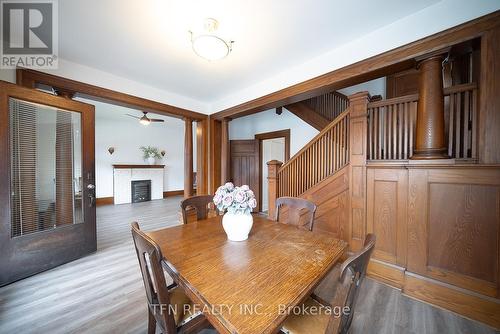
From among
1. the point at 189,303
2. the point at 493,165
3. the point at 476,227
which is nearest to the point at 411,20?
the point at 493,165

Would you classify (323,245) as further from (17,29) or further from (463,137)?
(17,29)

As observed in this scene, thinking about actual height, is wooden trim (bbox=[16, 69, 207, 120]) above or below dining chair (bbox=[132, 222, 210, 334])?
above

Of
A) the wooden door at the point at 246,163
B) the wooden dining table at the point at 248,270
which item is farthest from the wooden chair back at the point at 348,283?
the wooden door at the point at 246,163

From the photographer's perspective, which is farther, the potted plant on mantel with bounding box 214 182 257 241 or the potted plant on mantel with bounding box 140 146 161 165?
the potted plant on mantel with bounding box 140 146 161 165

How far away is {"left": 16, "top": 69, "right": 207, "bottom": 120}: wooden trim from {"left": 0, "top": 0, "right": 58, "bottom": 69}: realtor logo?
0.39 feet

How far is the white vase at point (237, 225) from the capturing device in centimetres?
134

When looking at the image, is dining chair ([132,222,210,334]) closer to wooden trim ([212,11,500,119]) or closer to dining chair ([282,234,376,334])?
dining chair ([282,234,376,334])

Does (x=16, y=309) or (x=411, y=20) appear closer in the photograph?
(x=16, y=309)

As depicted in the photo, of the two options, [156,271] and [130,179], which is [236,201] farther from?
[130,179]

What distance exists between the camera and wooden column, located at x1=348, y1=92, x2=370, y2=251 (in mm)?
2248

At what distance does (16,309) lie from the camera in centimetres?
165

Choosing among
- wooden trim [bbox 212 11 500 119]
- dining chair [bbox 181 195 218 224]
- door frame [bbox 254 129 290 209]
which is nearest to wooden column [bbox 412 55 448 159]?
wooden trim [bbox 212 11 500 119]

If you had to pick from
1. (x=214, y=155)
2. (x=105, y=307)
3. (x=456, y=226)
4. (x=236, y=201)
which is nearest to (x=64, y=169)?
(x=105, y=307)

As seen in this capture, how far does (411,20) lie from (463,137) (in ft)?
3.93
